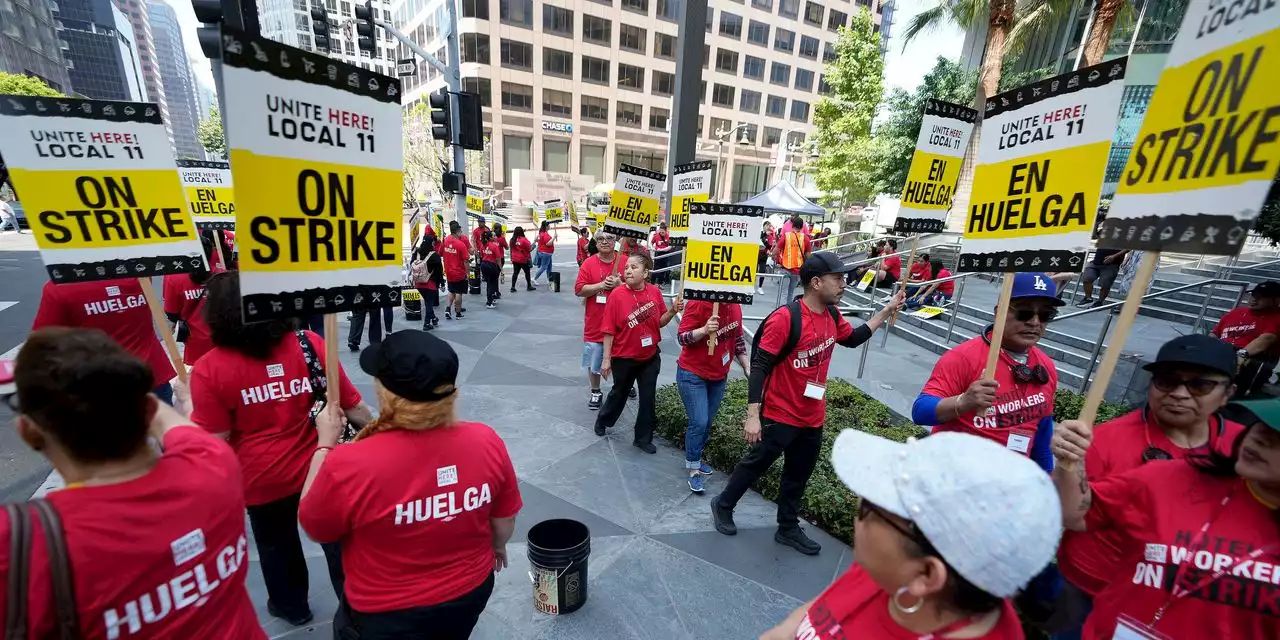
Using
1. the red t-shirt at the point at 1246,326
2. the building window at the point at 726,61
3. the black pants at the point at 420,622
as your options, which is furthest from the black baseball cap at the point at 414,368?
the building window at the point at 726,61

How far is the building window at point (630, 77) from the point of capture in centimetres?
4750

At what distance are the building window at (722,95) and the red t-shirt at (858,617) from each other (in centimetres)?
5409

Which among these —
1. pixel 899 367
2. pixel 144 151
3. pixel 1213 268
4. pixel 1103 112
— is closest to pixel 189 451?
pixel 144 151

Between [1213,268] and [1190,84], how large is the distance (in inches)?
606

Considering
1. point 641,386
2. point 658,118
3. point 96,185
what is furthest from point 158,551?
point 658,118

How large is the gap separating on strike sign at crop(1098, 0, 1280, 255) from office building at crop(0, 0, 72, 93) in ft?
266

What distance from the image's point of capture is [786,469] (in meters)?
4.02

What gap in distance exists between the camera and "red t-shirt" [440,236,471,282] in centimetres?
998

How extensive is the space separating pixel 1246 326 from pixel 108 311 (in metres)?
9.89

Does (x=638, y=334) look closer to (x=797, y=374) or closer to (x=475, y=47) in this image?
(x=797, y=374)

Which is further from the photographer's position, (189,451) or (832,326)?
(832,326)

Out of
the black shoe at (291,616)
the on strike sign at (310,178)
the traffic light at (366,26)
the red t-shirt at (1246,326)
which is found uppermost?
the traffic light at (366,26)

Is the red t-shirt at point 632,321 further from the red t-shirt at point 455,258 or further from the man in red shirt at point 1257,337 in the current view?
the red t-shirt at point 455,258

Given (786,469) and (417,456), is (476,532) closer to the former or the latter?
(417,456)
